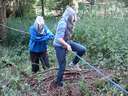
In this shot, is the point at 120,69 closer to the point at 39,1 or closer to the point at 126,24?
the point at 126,24

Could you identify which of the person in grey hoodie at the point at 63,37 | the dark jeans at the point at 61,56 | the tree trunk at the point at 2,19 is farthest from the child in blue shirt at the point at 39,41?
the tree trunk at the point at 2,19

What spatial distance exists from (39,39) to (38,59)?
2.49 ft

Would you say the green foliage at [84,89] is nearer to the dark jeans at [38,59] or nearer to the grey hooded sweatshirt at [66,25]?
the grey hooded sweatshirt at [66,25]

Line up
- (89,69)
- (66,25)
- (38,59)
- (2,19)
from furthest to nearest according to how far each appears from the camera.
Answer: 1. (2,19)
2. (38,59)
3. (89,69)
4. (66,25)

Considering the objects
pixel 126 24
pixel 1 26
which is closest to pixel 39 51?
pixel 126 24

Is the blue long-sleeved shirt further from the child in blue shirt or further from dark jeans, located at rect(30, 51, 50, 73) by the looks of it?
dark jeans, located at rect(30, 51, 50, 73)

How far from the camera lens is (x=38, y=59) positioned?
10.4m

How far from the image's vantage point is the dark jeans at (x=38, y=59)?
10.1 metres

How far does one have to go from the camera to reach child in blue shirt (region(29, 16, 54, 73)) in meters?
9.78

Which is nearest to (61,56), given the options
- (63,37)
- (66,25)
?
(63,37)

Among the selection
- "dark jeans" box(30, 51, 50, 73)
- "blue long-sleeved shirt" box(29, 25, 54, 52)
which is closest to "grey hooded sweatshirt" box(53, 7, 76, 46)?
"blue long-sleeved shirt" box(29, 25, 54, 52)

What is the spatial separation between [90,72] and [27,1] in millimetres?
15996

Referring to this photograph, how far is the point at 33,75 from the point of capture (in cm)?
941

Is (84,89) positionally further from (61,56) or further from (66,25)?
→ (66,25)
